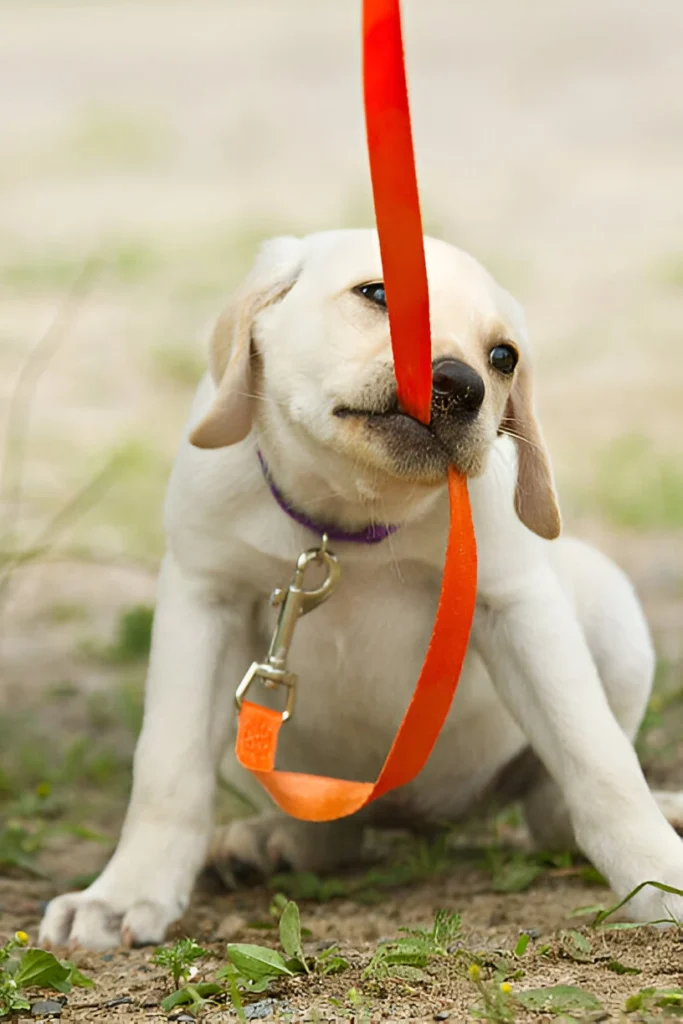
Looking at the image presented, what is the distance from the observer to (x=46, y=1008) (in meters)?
2.68

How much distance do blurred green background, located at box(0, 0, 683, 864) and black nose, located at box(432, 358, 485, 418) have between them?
179 cm

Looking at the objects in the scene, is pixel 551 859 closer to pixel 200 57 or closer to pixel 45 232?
pixel 45 232

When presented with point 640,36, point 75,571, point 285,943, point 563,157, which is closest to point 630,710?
point 285,943

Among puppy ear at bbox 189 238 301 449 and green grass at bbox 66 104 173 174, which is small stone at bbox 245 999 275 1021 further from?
green grass at bbox 66 104 173 174

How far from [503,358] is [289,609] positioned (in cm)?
74

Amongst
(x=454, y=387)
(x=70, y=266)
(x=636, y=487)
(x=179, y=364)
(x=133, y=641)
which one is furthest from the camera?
(x=70, y=266)

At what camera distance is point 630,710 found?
3.92 metres

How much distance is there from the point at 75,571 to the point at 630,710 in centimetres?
369

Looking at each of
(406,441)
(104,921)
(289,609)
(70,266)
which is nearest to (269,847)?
(104,921)

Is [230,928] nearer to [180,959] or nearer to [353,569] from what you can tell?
[180,959]

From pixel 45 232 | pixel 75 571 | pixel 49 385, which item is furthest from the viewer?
pixel 45 232

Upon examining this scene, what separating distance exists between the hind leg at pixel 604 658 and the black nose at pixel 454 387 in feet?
3.48

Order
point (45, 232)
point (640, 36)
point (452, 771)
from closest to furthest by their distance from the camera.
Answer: point (452, 771)
point (45, 232)
point (640, 36)

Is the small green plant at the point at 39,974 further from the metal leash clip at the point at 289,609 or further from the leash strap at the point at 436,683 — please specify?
the metal leash clip at the point at 289,609
